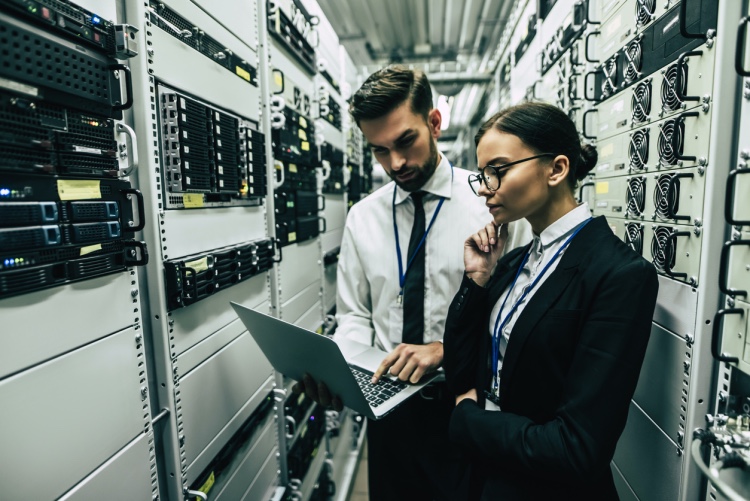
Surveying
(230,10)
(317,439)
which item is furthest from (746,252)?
(317,439)

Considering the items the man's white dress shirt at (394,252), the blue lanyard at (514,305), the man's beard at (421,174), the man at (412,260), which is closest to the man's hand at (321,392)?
the man at (412,260)

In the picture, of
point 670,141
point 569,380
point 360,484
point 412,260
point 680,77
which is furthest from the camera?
point 360,484

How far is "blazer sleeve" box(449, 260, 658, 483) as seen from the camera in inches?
35.5

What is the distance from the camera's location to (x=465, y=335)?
126 cm

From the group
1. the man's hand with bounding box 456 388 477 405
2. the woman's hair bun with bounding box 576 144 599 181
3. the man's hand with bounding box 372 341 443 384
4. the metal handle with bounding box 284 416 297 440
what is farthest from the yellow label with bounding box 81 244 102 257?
the metal handle with bounding box 284 416 297 440

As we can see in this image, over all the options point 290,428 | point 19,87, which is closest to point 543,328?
point 19,87

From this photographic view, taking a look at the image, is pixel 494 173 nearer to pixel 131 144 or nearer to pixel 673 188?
pixel 673 188

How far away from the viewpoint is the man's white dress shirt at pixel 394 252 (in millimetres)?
1514

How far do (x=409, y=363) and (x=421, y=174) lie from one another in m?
0.68

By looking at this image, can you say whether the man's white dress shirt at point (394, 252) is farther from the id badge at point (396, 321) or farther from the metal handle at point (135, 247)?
the metal handle at point (135, 247)

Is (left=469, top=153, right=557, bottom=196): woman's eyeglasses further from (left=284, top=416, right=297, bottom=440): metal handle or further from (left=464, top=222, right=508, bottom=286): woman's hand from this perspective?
(left=284, top=416, right=297, bottom=440): metal handle

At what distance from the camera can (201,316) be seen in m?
1.50

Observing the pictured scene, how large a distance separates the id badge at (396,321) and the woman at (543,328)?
0.29m

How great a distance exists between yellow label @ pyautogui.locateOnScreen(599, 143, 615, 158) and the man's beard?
0.76m
